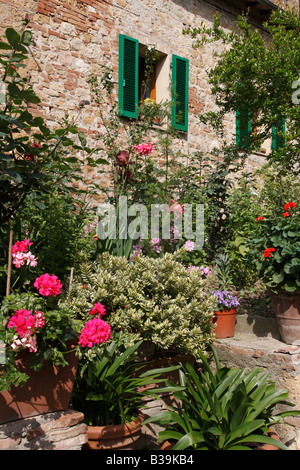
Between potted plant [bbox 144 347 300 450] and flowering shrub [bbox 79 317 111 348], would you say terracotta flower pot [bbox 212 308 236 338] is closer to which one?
potted plant [bbox 144 347 300 450]

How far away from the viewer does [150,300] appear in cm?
320

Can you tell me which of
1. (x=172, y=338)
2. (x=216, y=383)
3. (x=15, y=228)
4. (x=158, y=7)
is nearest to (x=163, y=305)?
(x=172, y=338)

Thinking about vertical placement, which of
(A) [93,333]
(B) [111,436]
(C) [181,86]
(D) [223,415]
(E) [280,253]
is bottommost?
(B) [111,436]

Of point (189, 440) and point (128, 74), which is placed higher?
point (128, 74)

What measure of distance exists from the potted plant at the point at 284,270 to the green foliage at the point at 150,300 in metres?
0.59


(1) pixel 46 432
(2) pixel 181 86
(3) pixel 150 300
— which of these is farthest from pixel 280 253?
(2) pixel 181 86

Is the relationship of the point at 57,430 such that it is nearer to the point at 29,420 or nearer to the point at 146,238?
the point at 29,420

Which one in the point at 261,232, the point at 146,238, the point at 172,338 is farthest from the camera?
the point at 146,238

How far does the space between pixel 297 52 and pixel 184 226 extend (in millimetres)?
3185

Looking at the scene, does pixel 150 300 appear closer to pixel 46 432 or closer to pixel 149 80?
pixel 46 432

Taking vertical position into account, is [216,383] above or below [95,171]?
below

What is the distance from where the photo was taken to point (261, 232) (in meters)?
3.89

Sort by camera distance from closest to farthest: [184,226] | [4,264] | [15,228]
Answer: [4,264], [15,228], [184,226]

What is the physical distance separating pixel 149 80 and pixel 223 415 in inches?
229
